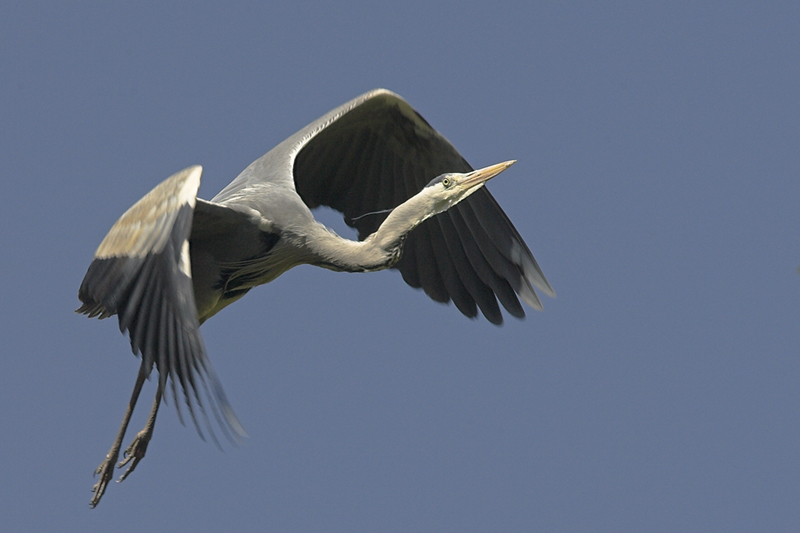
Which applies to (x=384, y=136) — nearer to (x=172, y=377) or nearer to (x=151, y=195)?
(x=151, y=195)

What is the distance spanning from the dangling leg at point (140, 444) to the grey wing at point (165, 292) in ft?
5.22

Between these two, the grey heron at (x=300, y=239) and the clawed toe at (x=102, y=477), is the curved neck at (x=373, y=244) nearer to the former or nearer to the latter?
the grey heron at (x=300, y=239)

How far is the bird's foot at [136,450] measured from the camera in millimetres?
7820

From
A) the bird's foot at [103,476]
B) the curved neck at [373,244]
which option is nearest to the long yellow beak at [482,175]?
the curved neck at [373,244]

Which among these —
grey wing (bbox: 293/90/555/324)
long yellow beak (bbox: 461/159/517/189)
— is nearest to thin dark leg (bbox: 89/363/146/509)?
grey wing (bbox: 293/90/555/324)

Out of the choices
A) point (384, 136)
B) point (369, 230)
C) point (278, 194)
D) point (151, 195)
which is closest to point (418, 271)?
point (369, 230)

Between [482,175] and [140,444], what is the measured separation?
2.85 metres

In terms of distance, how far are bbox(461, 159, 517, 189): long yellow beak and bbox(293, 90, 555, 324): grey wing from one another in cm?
145

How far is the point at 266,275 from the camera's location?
7.55 m

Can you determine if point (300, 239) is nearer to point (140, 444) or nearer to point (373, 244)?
point (373, 244)

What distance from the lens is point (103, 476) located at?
7.61 m

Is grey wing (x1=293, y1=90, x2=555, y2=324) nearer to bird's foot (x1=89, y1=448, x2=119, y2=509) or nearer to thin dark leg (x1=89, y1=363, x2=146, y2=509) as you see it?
thin dark leg (x1=89, y1=363, x2=146, y2=509)

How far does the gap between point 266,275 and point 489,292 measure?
1792 millimetres

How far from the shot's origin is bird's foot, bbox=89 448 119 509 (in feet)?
24.8
